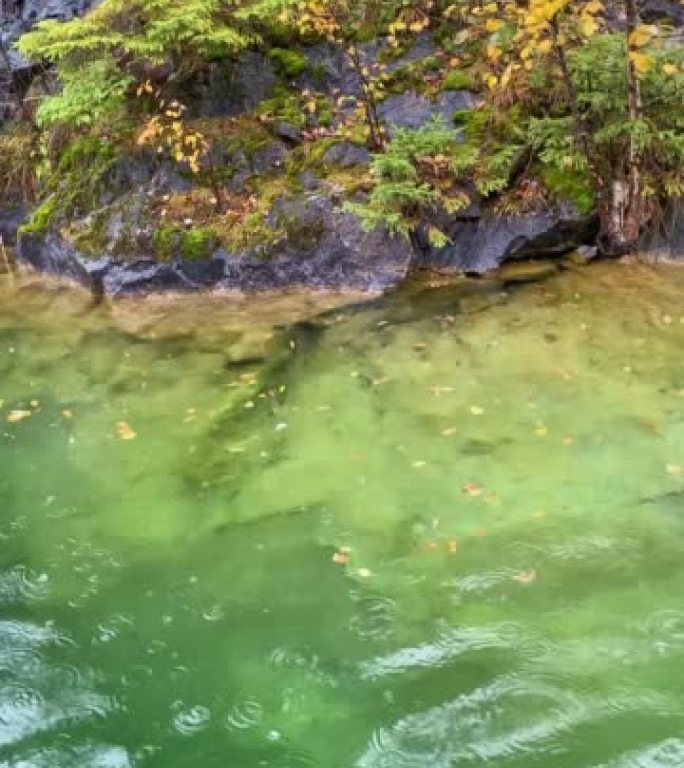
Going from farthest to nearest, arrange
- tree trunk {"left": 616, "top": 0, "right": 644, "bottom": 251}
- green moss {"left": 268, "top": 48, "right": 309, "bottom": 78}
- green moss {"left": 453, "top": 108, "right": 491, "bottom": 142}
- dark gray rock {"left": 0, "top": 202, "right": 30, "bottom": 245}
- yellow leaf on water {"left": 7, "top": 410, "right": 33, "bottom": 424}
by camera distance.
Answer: dark gray rock {"left": 0, "top": 202, "right": 30, "bottom": 245}
green moss {"left": 268, "top": 48, "right": 309, "bottom": 78}
green moss {"left": 453, "top": 108, "right": 491, "bottom": 142}
tree trunk {"left": 616, "top": 0, "right": 644, "bottom": 251}
yellow leaf on water {"left": 7, "top": 410, "right": 33, "bottom": 424}

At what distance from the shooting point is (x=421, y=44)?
374 inches

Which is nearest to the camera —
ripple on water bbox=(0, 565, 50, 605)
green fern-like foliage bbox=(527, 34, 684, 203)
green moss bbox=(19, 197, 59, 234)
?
ripple on water bbox=(0, 565, 50, 605)

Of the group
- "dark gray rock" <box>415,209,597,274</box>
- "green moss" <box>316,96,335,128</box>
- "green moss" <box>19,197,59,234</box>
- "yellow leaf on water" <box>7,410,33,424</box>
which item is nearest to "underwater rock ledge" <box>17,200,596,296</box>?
"dark gray rock" <box>415,209,597,274</box>

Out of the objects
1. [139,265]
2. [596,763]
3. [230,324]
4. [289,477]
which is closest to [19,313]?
[139,265]

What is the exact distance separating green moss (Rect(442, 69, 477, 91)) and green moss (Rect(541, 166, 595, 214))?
133cm

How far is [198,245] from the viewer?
881cm

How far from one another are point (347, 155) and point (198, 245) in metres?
1.79

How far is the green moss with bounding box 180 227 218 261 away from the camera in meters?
8.80

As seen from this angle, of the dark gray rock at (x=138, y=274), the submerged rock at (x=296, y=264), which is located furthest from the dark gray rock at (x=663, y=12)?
the dark gray rock at (x=138, y=274)

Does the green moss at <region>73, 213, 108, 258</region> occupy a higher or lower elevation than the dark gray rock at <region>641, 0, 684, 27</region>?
lower

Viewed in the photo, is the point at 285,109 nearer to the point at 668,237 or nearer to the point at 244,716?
the point at 668,237

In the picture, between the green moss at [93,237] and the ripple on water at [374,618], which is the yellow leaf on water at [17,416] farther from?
the ripple on water at [374,618]

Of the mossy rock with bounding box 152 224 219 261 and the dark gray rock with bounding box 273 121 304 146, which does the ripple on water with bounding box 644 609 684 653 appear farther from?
the dark gray rock with bounding box 273 121 304 146

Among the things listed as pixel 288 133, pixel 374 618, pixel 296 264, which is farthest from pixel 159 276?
pixel 374 618
